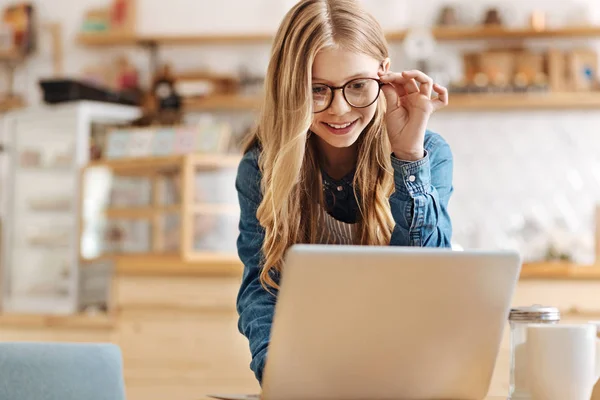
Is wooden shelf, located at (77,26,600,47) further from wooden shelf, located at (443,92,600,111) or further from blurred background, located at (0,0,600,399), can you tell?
wooden shelf, located at (443,92,600,111)

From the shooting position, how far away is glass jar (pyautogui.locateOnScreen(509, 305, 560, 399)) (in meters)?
1.14

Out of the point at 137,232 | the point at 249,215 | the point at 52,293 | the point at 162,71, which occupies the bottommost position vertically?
the point at 52,293

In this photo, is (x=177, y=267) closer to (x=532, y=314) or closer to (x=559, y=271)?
(x=559, y=271)

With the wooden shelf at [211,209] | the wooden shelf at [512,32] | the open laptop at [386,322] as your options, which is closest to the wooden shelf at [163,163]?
the wooden shelf at [211,209]

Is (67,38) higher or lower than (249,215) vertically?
higher

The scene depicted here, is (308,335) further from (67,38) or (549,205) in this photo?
(67,38)

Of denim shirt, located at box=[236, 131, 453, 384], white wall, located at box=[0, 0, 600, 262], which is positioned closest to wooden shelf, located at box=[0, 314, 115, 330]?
white wall, located at box=[0, 0, 600, 262]

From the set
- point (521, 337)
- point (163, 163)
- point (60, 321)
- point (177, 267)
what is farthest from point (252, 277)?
point (60, 321)

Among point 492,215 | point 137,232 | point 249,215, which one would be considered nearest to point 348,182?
point 249,215

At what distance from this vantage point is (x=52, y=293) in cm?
481

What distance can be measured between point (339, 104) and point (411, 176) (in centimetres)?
16

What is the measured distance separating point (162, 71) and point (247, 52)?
→ 51 centimetres

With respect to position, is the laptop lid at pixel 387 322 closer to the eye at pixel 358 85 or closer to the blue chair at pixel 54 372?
the blue chair at pixel 54 372

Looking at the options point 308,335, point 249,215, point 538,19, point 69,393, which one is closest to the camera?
point 308,335
